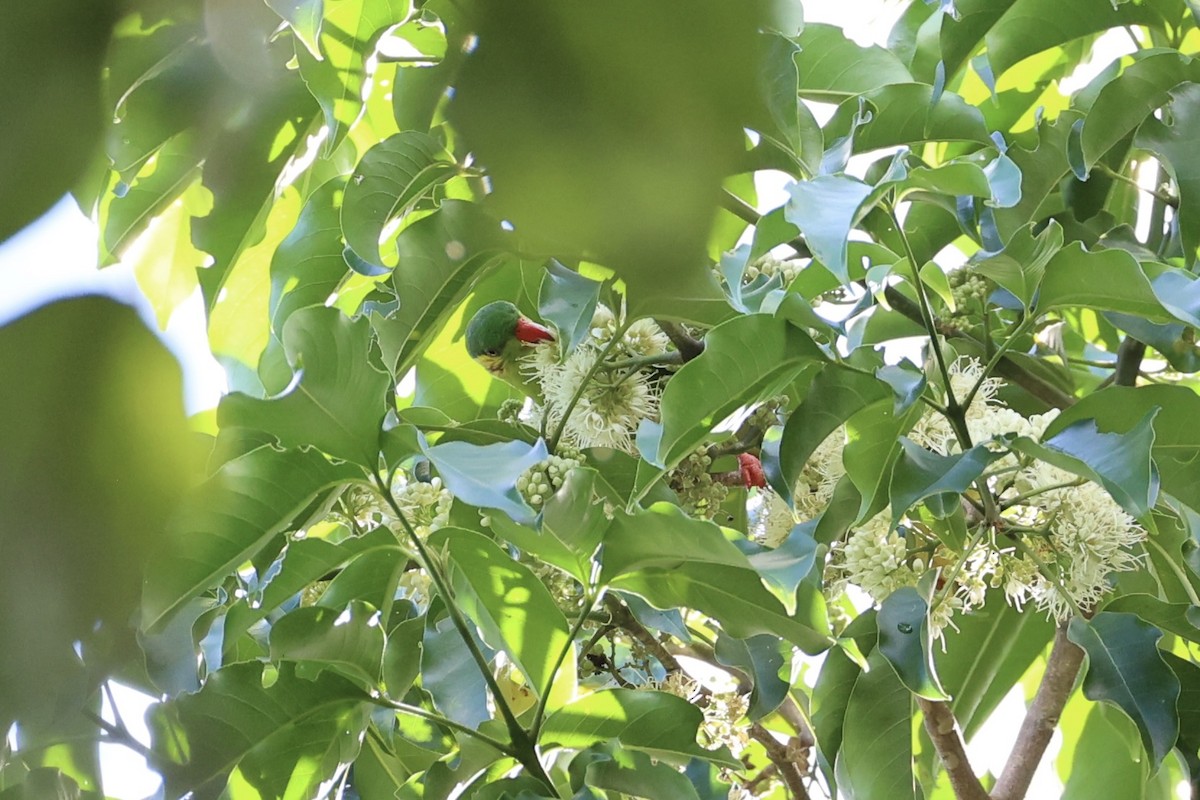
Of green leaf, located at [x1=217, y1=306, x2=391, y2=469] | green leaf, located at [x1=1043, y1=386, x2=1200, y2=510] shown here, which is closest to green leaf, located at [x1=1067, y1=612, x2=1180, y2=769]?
green leaf, located at [x1=1043, y1=386, x2=1200, y2=510]

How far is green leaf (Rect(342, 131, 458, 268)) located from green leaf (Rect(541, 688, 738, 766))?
0.37 m

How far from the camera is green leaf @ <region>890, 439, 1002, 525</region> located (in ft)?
2.28

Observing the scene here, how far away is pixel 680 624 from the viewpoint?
96cm

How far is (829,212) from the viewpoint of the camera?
62cm

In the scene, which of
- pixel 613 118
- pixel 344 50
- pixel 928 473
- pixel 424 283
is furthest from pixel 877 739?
pixel 613 118

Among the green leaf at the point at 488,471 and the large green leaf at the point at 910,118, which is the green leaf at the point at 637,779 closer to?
the green leaf at the point at 488,471

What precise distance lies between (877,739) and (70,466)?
2.87 ft

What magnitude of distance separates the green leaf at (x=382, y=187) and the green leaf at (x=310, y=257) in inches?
3.9

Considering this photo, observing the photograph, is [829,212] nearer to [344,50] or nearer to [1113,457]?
[1113,457]

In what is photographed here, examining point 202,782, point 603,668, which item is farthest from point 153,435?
point 603,668

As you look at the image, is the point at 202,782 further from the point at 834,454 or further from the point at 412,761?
the point at 834,454

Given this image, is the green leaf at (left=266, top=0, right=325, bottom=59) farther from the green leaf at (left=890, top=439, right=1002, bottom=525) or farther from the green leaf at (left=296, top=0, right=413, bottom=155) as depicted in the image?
the green leaf at (left=890, top=439, right=1002, bottom=525)

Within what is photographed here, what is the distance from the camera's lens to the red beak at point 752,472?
0.99m

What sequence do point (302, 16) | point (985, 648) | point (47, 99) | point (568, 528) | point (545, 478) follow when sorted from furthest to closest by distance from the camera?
point (985, 648) → point (545, 478) → point (568, 528) → point (302, 16) → point (47, 99)
